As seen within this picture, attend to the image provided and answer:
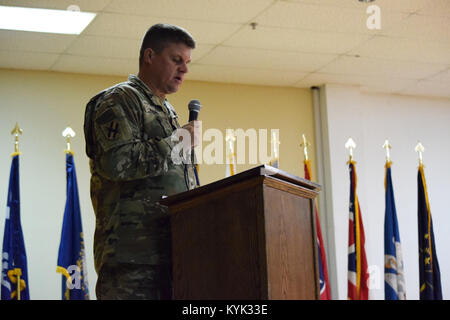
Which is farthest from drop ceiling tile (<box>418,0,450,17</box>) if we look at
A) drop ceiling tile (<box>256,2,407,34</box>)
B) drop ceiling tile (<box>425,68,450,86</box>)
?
drop ceiling tile (<box>425,68,450,86</box>)

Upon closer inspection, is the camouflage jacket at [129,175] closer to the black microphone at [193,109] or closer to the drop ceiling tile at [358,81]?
the black microphone at [193,109]

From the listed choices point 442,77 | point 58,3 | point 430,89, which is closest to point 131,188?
point 58,3

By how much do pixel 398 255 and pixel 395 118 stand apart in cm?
191

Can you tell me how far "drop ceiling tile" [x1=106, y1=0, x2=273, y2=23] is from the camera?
4.87 metres

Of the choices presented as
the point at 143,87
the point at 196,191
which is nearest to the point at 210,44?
the point at 143,87

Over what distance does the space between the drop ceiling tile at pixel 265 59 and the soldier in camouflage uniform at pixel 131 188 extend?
3.76 metres

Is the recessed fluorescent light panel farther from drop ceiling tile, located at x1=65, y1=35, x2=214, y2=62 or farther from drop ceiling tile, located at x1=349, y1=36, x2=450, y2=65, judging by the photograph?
drop ceiling tile, located at x1=349, y1=36, x2=450, y2=65

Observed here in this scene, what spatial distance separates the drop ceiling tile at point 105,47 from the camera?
5.52 m

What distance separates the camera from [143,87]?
2.28 m

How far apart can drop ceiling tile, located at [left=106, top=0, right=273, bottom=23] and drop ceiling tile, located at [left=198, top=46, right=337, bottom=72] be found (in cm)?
72

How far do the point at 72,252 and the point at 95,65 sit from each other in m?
1.78

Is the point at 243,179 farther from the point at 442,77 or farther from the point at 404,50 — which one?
the point at 442,77

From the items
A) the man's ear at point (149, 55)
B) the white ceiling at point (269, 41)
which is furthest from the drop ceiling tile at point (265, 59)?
the man's ear at point (149, 55)

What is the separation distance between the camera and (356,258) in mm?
6008
